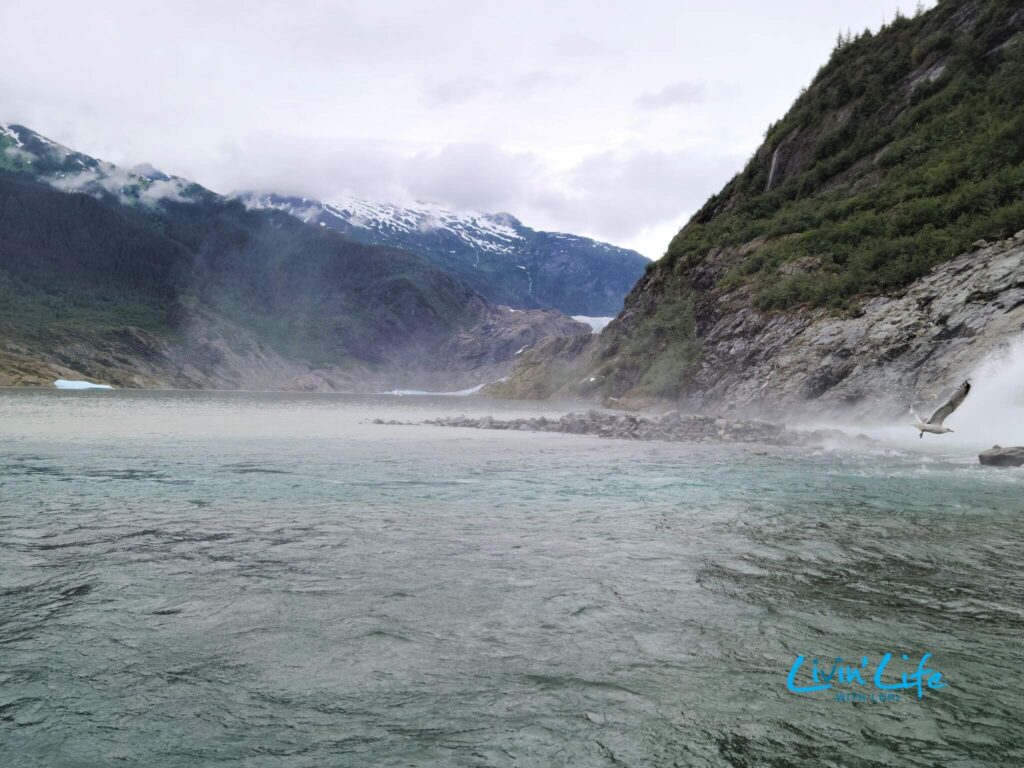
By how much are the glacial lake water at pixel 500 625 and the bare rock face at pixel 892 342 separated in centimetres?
2079

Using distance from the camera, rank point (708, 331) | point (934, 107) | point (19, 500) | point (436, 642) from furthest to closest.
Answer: point (708, 331)
point (934, 107)
point (19, 500)
point (436, 642)

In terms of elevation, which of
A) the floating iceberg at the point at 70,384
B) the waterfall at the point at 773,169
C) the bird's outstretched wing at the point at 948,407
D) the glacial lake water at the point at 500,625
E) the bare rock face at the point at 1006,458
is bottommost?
the glacial lake water at the point at 500,625

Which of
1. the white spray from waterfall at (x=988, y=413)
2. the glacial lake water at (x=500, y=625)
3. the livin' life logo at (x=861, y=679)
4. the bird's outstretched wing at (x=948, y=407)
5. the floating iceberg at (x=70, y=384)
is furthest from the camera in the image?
the floating iceberg at (x=70, y=384)

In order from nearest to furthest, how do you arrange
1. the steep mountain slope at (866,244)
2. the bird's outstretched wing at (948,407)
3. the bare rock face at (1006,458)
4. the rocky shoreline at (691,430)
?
the bird's outstretched wing at (948,407) → the bare rock face at (1006,458) → the rocky shoreline at (691,430) → the steep mountain slope at (866,244)

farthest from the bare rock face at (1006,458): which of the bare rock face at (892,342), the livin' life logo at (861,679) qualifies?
the livin' life logo at (861,679)

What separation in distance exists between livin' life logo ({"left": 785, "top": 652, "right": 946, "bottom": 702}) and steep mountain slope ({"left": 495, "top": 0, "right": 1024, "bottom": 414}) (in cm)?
3130

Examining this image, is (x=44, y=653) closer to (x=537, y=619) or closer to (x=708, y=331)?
(x=537, y=619)

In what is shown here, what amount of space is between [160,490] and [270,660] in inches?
492

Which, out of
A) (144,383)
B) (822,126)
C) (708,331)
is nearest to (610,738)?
(708,331)

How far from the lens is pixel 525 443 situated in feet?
111

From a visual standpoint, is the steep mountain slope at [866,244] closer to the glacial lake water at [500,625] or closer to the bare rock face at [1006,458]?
the bare rock face at [1006,458]

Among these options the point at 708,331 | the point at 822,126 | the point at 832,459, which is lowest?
the point at 832,459

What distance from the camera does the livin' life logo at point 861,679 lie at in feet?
18.9

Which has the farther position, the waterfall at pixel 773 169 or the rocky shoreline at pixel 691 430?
the waterfall at pixel 773 169
